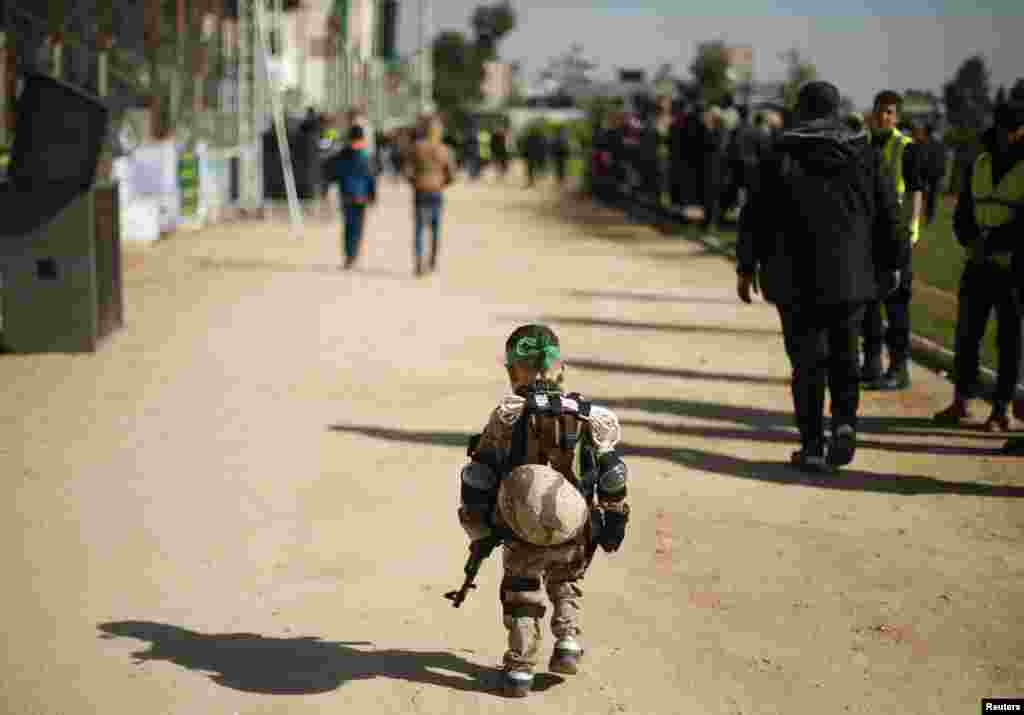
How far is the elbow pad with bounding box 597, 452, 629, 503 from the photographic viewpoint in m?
4.89

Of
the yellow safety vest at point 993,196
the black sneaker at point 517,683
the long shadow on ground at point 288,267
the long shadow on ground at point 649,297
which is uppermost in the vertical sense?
the yellow safety vest at point 993,196

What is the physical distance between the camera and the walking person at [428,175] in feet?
61.1

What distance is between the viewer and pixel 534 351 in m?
4.92

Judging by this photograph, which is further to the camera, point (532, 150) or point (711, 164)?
point (532, 150)

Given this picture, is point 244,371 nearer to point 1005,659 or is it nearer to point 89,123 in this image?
point 89,123

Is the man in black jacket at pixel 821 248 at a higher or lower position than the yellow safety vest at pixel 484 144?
higher

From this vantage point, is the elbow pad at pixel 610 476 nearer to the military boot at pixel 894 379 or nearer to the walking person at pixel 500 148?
the military boot at pixel 894 379

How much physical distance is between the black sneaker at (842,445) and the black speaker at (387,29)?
47.8m

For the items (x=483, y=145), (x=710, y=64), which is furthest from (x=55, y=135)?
(x=483, y=145)

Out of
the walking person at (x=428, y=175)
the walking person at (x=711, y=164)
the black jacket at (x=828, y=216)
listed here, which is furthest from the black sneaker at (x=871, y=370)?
the walking person at (x=711, y=164)

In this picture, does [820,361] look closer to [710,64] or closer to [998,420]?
[998,420]

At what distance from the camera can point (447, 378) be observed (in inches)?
454

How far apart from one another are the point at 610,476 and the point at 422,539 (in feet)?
7.49

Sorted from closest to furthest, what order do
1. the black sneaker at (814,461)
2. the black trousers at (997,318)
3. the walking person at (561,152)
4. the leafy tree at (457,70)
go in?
1. the black sneaker at (814,461)
2. the black trousers at (997,318)
3. the walking person at (561,152)
4. the leafy tree at (457,70)
